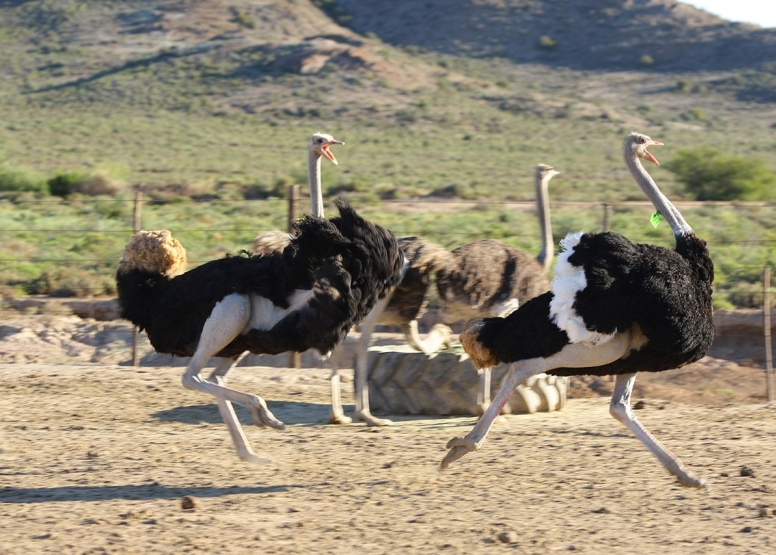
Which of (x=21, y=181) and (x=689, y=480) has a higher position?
(x=689, y=480)

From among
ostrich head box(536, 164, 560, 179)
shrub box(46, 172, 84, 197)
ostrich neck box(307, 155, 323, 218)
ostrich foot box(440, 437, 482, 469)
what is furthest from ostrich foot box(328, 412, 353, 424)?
shrub box(46, 172, 84, 197)

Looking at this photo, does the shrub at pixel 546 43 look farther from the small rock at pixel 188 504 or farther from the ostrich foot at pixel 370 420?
the small rock at pixel 188 504

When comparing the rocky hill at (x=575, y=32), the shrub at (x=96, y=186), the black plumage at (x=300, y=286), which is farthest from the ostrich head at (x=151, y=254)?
the rocky hill at (x=575, y=32)

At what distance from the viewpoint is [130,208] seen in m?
23.8

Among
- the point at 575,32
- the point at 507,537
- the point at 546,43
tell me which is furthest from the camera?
the point at 575,32

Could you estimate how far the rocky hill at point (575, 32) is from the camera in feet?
192

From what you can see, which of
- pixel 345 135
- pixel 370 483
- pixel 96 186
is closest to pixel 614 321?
pixel 370 483

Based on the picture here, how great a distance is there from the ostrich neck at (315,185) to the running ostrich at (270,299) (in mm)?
1434

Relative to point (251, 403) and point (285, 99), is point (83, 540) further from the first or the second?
point (285, 99)

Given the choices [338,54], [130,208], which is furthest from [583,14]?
[130,208]

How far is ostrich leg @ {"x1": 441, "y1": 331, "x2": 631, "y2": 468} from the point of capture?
5410mm

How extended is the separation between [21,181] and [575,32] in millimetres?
38969

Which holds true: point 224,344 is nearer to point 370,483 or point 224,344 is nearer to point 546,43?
point 370,483

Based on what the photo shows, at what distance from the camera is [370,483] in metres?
5.71
